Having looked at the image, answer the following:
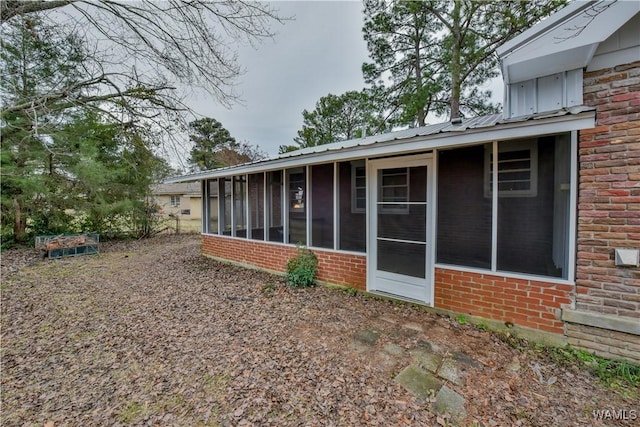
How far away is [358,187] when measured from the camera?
193 inches

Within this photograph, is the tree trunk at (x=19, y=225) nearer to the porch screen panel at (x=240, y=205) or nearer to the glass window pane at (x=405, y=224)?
the porch screen panel at (x=240, y=205)

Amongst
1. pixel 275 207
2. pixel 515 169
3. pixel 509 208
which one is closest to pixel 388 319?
pixel 509 208

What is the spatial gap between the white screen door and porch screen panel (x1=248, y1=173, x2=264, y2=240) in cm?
Answer: 297

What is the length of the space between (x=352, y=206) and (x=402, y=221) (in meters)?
0.99

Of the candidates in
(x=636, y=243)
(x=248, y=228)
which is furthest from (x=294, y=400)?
(x=248, y=228)

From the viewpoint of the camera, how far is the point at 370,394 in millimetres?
2416

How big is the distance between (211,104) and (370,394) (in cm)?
698

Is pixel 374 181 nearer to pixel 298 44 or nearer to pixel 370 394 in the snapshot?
pixel 370 394

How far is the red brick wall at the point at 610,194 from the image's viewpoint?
2725 millimetres

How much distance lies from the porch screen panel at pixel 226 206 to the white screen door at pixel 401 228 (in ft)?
14.1

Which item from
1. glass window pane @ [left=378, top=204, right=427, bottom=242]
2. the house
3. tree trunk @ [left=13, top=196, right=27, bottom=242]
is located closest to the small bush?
the house

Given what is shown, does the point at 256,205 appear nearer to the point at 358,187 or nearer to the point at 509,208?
the point at 358,187

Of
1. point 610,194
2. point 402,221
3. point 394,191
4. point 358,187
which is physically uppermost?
Answer: point 358,187

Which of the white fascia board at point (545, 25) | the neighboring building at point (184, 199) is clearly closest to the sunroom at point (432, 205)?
the white fascia board at point (545, 25)
